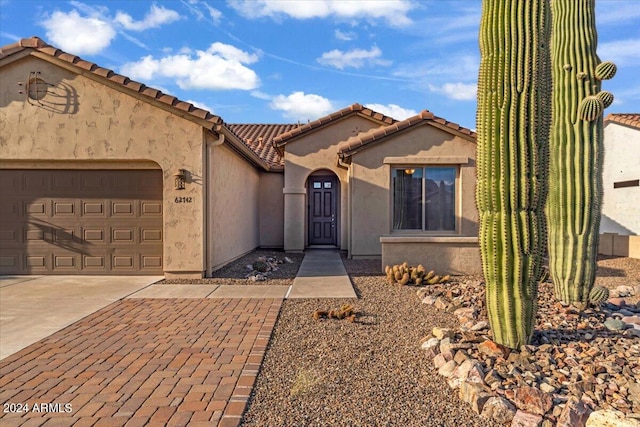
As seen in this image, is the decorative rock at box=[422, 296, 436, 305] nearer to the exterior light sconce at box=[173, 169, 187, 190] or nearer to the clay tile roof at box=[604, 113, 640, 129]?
the exterior light sconce at box=[173, 169, 187, 190]

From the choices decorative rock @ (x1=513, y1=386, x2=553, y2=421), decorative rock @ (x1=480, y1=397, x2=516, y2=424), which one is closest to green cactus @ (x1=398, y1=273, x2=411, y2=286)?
decorative rock @ (x1=513, y1=386, x2=553, y2=421)

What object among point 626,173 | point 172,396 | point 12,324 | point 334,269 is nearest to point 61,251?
point 12,324

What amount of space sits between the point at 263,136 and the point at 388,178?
981 cm

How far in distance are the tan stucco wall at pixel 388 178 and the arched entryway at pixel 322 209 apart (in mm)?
4189

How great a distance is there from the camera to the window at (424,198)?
12141 millimetres

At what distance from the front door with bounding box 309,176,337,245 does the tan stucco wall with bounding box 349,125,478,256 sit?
4247 millimetres

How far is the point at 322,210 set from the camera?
16625mm

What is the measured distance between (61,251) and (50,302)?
9.03 feet

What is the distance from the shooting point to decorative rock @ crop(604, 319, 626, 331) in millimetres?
5145

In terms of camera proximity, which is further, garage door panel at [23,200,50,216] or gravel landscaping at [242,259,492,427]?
garage door panel at [23,200,50,216]

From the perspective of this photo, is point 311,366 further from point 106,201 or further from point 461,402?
point 106,201

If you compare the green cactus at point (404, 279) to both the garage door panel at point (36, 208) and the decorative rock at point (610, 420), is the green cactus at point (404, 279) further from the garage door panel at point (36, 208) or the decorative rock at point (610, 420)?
the garage door panel at point (36, 208)

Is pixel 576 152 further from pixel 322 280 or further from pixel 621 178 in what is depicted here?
pixel 621 178

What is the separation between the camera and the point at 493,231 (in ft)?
13.9
